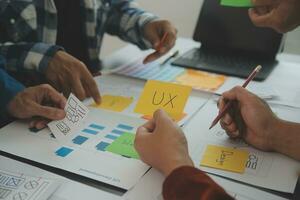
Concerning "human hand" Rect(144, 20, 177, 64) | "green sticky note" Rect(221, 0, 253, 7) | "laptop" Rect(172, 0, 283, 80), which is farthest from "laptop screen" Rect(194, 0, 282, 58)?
"green sticky note" Rect(221, 0, 253, 7)

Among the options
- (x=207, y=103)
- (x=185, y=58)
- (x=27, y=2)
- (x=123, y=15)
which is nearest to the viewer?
(x=207, y=103)

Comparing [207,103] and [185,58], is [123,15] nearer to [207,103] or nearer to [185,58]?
[185,58]

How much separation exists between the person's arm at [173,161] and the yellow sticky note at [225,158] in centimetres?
7

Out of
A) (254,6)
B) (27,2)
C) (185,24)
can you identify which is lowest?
(185,24)

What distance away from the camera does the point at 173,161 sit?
62 centimetres

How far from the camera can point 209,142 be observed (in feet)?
2.49

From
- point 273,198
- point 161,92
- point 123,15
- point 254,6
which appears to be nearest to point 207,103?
point 161,92

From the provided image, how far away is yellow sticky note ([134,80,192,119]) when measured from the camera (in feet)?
2.75

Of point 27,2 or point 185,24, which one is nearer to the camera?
point 27,2

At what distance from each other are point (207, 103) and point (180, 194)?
42 cm

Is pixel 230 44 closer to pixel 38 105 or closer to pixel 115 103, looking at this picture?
pixel 115 103

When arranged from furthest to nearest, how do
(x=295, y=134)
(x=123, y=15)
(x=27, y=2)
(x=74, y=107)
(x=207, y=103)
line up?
(x=123, y=15) → (x=27, y=2) → (x=207, y=103) → (x=74, y=107) → (x=295, y=134)

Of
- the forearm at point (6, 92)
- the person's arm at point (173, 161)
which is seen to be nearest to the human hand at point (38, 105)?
the forearm at point (6, 92)

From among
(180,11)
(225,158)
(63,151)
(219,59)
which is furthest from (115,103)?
(180,11)
